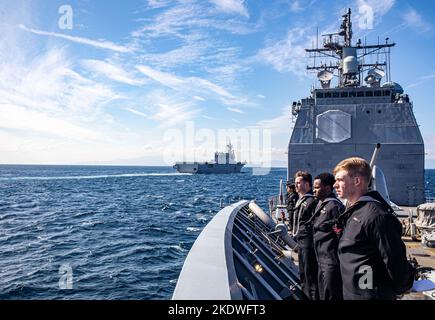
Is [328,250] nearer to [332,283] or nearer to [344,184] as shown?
[332,283]

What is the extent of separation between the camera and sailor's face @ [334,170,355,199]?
8.30 ft

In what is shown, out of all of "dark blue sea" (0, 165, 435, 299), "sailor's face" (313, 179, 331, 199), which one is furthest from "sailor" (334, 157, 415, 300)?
"dark blue sea" (0, 165, 435, 299)

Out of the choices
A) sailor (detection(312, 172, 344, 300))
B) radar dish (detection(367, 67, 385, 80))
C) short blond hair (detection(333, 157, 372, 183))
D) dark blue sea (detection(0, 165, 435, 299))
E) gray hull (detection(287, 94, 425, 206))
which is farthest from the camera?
radar dish (detection(367, 67, 385, 80))

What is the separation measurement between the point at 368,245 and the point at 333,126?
18.7m

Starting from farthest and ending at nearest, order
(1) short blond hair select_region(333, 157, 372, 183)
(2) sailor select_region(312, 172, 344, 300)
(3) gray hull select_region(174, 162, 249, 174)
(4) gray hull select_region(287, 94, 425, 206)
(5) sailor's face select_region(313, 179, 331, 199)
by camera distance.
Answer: (3) gray hull select_region(174, 162, 249, 174)
(4) gray hull select_region(287, 94, 425, 206)
(5) sailor's face select_region(313, 179, 331, 199)
(2) sailor select_region(312, 172, 344, 300)
(1) short blond hair select_region(333, 157, 372, 183)

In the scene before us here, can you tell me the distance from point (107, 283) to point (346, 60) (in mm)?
22069

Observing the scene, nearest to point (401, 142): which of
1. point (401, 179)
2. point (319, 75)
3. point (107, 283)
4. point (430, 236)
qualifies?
point (401, 179)

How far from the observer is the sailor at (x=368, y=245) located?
2.19 m

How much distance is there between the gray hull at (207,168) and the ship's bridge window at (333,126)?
10322cm

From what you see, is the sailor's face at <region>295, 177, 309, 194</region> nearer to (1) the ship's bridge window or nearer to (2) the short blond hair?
(2) the short blond hair

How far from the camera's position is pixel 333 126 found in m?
19.7

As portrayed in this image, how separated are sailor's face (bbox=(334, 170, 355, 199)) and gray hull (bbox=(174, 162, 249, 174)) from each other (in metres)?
120

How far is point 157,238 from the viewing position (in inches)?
706
